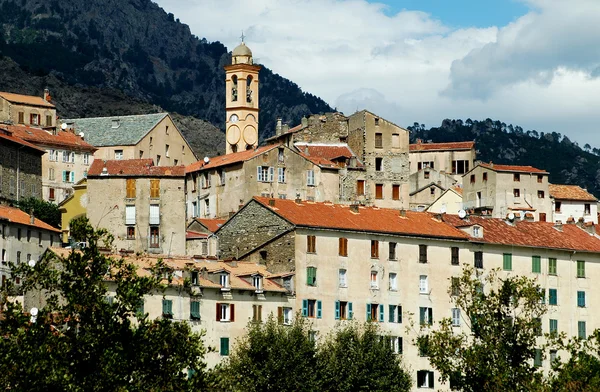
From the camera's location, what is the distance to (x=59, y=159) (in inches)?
5935

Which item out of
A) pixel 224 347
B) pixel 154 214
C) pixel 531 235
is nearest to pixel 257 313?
pixel 224 347

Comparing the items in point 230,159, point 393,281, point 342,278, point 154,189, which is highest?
point 230,159

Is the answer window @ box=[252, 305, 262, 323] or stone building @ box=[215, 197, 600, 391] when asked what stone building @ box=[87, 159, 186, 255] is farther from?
window @ box=[252, 305, 262, 323]

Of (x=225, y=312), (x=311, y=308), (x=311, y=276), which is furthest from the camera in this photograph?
(x=311, y=276)

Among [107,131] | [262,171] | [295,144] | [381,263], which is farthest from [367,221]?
[107,131]

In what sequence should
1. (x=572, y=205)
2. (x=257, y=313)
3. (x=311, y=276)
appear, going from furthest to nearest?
1. (x=572, y=205)
2. (x=311, y=276)
3. (x=257, y=313)

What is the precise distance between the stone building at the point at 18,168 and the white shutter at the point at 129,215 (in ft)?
47.2

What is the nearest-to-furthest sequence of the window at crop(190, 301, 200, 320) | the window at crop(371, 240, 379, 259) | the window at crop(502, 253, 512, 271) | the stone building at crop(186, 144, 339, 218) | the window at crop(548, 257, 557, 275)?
the window at crop(190, 301, 200, 320) < the window at crop(371, 240, 379, 259) < the window at crop(502, 253, 512, 271) < the window at crop(548, 257, 557, 275) < the stone building at crop(186, 144, 339, 218)

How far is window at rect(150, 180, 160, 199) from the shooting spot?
400ft

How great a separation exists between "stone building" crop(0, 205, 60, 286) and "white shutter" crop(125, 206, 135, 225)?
5705 millimetres

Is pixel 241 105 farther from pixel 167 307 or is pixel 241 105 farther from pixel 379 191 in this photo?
pixel 167 307

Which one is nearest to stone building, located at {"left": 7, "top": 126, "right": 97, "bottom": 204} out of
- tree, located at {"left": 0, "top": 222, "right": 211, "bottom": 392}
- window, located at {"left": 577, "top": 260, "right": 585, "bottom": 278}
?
window, located at {"left": 577, "top": 260, "right": 585, "bottom": 278}

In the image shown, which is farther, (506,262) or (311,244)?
(506,262)

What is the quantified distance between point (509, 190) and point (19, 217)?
5394 centimetres
